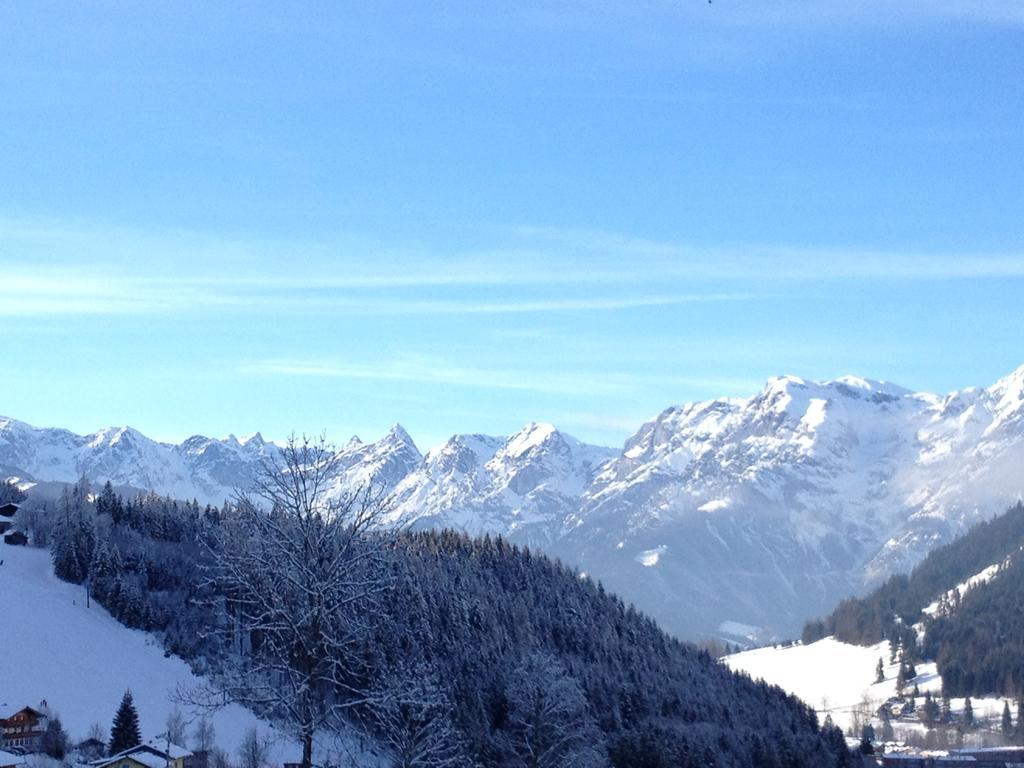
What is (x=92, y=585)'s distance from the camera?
15375 cm

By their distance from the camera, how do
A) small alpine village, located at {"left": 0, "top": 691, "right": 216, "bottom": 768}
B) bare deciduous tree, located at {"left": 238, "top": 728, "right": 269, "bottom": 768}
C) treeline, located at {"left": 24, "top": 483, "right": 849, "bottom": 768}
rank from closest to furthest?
small alpine village, located at {"left": 0, "top": 691, "right": 216, "bottom": 768} → bare deciduous tree, located at {"left": 238, "top": 728, "right": 269, "bottom": 768} → treeline, located at {"left": 24, "top": 483, "right": 849, "bottom": 768}

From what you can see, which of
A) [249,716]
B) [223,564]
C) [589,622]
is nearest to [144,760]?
[249,716]

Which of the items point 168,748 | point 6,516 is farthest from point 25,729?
point 6,516

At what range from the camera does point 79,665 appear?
432 feet

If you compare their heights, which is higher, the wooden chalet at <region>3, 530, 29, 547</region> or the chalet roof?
the wooden chalet at <region>3, 530, 29, 547</region>

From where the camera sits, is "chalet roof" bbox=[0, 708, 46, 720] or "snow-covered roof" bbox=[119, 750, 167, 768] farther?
"chalet roof" bbox=[0, 708, 46, 720]

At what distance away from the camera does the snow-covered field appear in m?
119

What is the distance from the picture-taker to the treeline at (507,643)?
13125 centimetres

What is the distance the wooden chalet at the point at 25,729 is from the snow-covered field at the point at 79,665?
1.69 meters

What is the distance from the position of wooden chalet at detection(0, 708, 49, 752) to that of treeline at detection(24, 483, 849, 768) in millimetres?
25783

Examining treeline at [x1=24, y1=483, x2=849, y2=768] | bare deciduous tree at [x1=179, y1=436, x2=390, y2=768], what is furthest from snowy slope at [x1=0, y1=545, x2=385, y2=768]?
bare deciduous tree at [x1=179, y1=436, x2=390, y2=768]

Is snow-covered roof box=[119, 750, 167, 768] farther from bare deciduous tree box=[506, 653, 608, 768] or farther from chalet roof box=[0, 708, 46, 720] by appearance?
bare deciduous tree box=[506, 653, 608, 768]

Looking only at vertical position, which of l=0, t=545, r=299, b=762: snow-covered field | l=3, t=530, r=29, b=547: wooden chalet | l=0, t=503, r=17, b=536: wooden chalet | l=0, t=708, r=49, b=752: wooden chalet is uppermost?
l=0, t=503, r=17, b=536: wooden chalet

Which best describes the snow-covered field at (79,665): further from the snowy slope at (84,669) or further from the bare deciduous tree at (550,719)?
the bare deciduous tree at (550,719)
